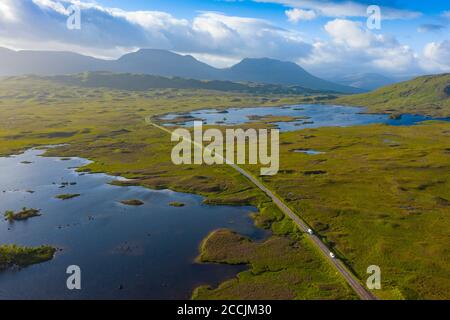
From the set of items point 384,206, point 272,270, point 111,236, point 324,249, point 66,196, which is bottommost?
point 272,270

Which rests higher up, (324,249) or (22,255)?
(324,249)

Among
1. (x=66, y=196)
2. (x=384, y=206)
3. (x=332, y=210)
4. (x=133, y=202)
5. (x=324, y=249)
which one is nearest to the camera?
(x=324, y=249)

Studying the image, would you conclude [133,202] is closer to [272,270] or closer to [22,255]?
[22,255]

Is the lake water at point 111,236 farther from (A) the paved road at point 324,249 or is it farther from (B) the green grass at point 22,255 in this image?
(A) the paved road at point 324,249

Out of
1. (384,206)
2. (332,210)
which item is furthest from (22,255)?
(384,206)

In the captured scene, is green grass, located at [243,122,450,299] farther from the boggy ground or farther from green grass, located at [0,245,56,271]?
green grass, located at [0,245,56,271]
